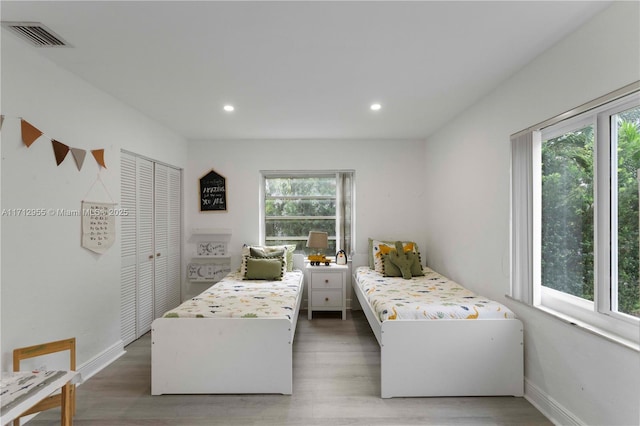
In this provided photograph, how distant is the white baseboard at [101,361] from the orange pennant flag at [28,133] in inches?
65.0

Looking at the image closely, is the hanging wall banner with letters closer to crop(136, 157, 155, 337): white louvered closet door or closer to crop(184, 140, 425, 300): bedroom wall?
crop(136, 157, 155, 337): white louvered closet door

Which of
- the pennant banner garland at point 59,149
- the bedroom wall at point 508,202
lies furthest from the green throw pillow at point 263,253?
the bedroom wall at point 508,202

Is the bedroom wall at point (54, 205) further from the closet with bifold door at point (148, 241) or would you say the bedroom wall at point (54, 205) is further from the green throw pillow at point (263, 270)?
the green throw pillow at point (263, 270)

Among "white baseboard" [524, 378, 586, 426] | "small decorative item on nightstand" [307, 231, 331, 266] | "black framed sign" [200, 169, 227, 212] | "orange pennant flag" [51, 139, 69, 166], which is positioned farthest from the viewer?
"black framed sign" [200, 169, 227, 212]

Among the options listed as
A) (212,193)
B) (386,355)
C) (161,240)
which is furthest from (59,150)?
(386,355)

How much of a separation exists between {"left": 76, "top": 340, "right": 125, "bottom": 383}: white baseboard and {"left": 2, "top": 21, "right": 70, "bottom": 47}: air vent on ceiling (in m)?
2.23

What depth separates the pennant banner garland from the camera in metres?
2.00

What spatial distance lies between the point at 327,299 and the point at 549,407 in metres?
2.42

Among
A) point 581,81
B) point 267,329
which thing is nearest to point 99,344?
point 267,329

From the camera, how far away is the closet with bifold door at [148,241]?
10.3 ft

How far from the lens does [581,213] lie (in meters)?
1.94


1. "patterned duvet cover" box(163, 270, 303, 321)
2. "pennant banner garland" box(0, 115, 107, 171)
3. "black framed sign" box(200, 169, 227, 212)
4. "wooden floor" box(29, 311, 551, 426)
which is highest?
"pennant banner garland" box(0, 115, 107, 171)

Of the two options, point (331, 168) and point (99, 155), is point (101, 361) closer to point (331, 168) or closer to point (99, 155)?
point (99, 155)

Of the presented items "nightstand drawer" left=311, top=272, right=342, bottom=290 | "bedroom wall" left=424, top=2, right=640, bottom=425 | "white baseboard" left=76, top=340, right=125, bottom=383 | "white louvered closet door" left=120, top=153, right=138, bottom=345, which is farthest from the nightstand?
"white baseboard" left=76, top=340, right=125, bottom=383
